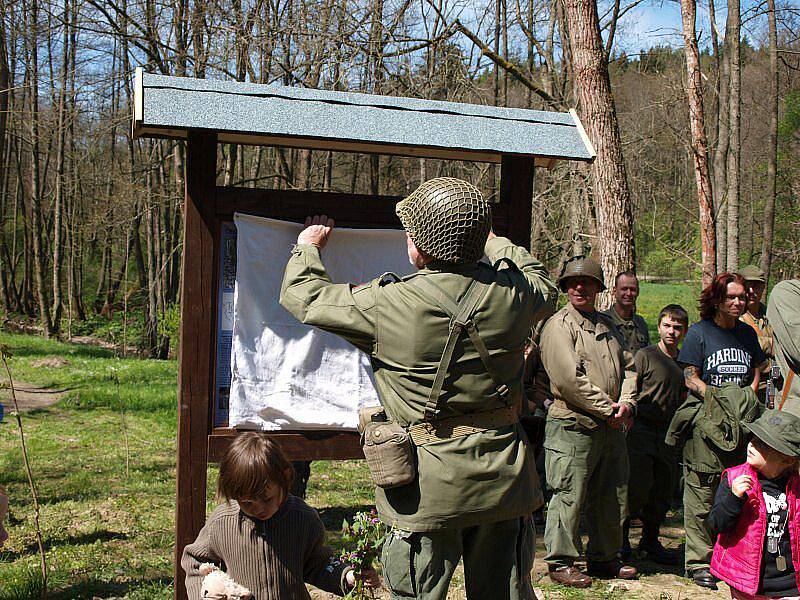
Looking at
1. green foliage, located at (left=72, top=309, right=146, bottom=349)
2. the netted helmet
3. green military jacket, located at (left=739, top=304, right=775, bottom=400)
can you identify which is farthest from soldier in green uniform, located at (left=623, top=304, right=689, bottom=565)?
green foliage, located at (left=72, top=309, right=146, bottom=349)

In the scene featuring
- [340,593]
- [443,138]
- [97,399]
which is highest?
[443,138]

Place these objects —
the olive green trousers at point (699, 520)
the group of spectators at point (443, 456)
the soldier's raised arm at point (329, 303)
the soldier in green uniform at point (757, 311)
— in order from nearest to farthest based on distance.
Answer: the group of spectators at point (443, 456)
the soldier's raised arm at point (329, 303)
the olive green trousers at point (699, 520)
the soldier in green uniform at point (757, 311)

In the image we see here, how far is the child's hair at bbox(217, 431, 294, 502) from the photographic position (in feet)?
8.19

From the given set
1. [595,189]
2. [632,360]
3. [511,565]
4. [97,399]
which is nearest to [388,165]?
[97,399]

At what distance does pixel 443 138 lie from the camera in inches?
155

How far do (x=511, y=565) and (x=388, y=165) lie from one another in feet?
50.7

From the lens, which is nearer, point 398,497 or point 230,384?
point 398,497

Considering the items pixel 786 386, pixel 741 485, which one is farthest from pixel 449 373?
pixel 786 386

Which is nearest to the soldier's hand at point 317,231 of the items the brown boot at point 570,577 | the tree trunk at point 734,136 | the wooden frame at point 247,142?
the wooden frame at point 247,142

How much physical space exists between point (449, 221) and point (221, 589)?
1428 millimetres

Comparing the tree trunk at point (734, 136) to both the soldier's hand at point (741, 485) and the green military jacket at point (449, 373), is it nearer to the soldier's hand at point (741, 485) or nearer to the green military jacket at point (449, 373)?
the soldier's hand at point (741, 485)

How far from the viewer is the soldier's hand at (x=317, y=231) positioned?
3730mm

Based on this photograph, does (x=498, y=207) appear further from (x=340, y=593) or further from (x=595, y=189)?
(x=595, y=189)

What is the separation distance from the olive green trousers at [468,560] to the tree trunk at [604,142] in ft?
17.6
